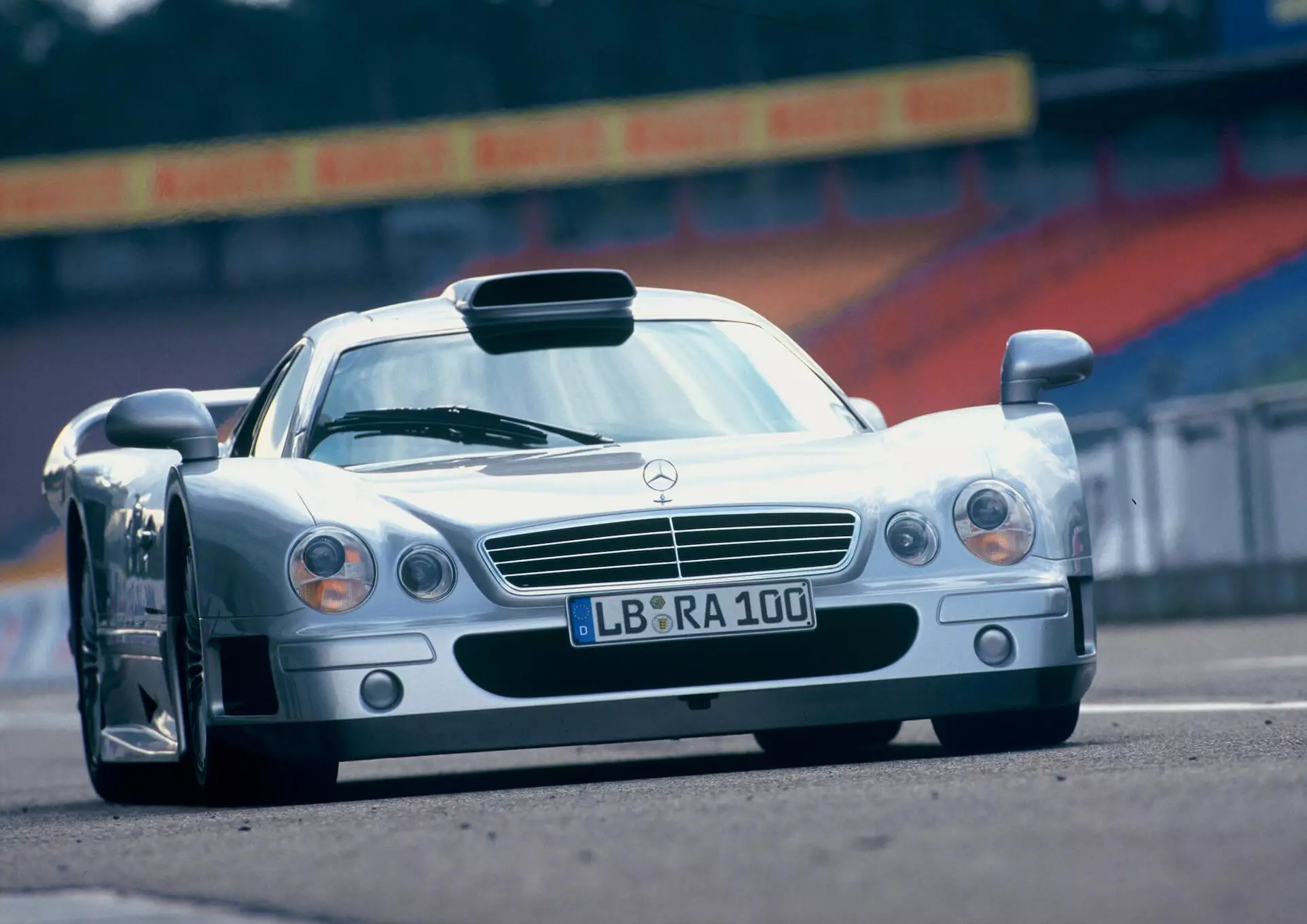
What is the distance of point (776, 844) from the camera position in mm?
3969

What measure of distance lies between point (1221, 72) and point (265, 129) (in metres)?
24.1

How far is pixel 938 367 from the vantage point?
→ 132 feet

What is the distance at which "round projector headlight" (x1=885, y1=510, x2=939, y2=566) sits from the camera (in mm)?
5855

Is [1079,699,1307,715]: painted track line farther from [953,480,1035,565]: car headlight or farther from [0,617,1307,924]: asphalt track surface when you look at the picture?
[953,480,1035,565]: car headlight

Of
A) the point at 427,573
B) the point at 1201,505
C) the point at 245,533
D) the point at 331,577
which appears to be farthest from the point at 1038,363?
the point at 1201,505

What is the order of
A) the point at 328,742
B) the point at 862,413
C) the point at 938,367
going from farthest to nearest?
the point at 938,367, the point at 862,413, the point at 328,742

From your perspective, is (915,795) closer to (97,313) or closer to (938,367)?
(938,367)

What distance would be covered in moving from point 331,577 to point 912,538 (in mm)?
1363

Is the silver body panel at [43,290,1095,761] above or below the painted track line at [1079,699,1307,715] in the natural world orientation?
above

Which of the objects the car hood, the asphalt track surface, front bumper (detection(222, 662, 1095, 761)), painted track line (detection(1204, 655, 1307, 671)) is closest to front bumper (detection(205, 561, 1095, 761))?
front bumper (detection(222, 662, 1095, 761))

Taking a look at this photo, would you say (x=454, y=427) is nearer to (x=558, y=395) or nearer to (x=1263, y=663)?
(x=558, y=395)

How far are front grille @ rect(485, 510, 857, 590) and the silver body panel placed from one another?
31mm

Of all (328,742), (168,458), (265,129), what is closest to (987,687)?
(328,742)

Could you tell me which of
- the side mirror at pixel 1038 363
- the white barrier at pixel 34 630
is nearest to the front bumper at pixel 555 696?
the side mirror at pixel 1038 363
